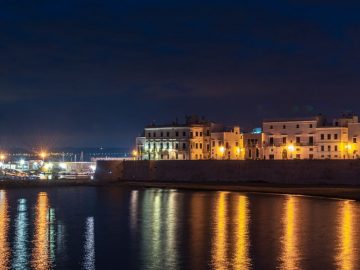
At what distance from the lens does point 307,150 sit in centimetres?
7406

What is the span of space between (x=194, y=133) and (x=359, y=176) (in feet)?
95.0

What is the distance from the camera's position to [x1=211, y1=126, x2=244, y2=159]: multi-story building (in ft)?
270

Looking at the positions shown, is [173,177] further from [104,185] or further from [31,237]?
[31,237]

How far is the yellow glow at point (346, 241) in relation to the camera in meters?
22.6

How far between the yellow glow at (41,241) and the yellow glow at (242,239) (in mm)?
6555

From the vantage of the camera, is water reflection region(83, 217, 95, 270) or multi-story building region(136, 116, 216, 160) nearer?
water reflection region(83, 217, 95, 270)

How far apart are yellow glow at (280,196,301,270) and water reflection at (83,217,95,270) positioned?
6601 mm

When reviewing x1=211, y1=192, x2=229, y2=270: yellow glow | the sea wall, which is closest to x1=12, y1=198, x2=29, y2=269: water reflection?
x1=211, y1=192, x2=229, y2=270: yellow glow

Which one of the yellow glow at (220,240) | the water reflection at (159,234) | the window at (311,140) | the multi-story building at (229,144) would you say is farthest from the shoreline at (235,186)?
the multi-story building at (229,144)

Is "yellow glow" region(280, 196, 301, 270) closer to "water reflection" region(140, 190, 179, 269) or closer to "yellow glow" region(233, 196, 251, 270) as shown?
"yellow glow" region(233, 196, 251, 270)

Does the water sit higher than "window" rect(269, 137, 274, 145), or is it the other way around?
"window" rect(269, 137, 274, 145)

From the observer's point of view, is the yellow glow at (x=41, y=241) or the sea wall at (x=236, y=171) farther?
the sea wall at (x=236, y=171)

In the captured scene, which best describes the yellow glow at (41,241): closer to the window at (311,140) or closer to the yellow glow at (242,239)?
the yellow glow at (242,239)

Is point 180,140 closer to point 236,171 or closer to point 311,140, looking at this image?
point 236,171
